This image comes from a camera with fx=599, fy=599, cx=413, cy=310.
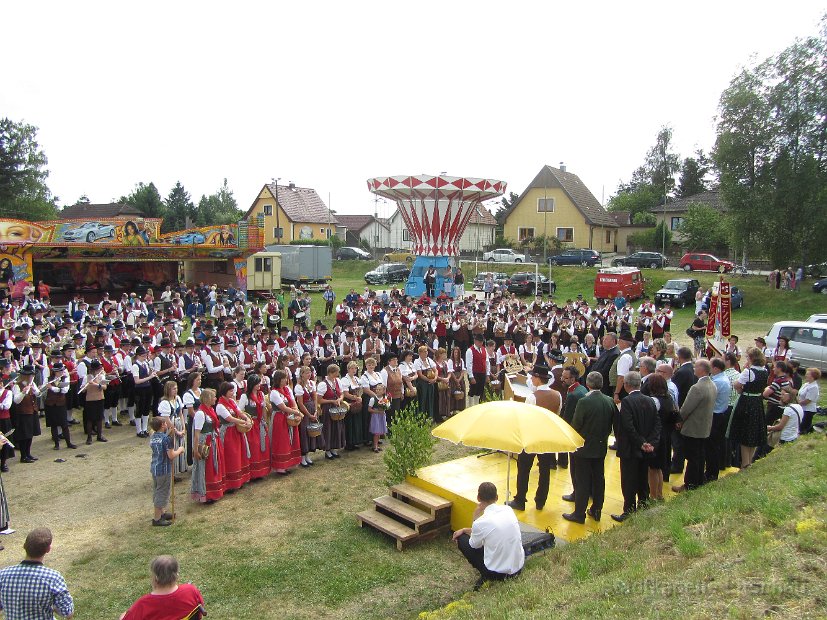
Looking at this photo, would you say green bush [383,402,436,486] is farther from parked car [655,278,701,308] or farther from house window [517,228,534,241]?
house window [517,228,534,241]

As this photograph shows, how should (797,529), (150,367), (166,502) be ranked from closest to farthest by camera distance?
1. (797,529)
2. (166,502)
3. (150,367)

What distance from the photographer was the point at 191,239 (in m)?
31.9

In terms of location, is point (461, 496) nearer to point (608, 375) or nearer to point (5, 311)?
point (608, 375)

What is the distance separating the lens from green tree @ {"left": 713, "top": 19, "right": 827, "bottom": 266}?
30.6 metres

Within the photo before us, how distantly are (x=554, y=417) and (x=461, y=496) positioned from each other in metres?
1.90

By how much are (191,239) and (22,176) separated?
29251mm

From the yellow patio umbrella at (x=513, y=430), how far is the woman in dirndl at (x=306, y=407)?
395 cm

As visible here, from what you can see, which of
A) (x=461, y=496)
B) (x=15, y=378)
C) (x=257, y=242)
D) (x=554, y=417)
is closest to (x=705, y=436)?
(x=554, y=417)

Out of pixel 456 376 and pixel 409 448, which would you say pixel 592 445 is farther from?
pixel 456 376

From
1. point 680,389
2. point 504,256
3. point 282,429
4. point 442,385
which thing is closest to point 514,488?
point 680,389

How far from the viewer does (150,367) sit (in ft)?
41.9

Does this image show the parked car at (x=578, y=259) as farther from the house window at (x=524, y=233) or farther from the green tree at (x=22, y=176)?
the green tree at (x=22, y=176)

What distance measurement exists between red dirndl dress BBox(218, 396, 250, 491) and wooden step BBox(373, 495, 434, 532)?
238cm

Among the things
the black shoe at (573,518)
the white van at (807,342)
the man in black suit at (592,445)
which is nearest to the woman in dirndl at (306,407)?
the black shoe at (573,518)
